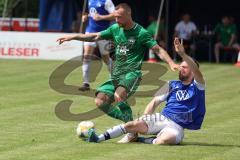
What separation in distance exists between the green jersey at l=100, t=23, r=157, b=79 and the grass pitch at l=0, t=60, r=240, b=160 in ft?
3.80

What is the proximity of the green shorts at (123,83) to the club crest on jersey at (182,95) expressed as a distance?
1.10 m

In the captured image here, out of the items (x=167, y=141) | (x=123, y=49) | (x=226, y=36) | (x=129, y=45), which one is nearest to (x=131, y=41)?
(x=129, y=45)

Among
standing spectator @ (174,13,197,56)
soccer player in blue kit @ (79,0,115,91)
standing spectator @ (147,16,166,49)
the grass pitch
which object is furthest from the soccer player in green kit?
standing spectator @ (147,16,166,49)

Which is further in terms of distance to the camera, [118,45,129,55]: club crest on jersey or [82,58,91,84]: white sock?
[82,58,91,84]: white sock

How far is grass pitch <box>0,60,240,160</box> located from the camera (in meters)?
11.1

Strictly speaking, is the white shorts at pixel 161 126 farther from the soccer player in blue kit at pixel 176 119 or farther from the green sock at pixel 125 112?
the green sock at pixel 125 112

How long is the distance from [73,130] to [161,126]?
1.95 meters

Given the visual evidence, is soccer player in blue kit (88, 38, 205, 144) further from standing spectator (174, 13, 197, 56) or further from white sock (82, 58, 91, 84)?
standing spectator (174, 13, 197, 56)

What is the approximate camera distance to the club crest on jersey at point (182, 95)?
1219 centimetres

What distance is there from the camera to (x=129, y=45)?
13.1 meters

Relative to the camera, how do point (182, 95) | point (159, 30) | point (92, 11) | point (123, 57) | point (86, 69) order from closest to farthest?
point (182, 95)
point (123, 57)
point (86, 69)
point (92, 11)
point (159, 30)

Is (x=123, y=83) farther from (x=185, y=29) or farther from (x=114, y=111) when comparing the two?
(x=185, y=29)

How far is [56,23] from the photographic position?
3294 centimetres

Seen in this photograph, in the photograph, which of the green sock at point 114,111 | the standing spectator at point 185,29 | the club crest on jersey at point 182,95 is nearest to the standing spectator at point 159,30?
the standing spectator at point 185,29
